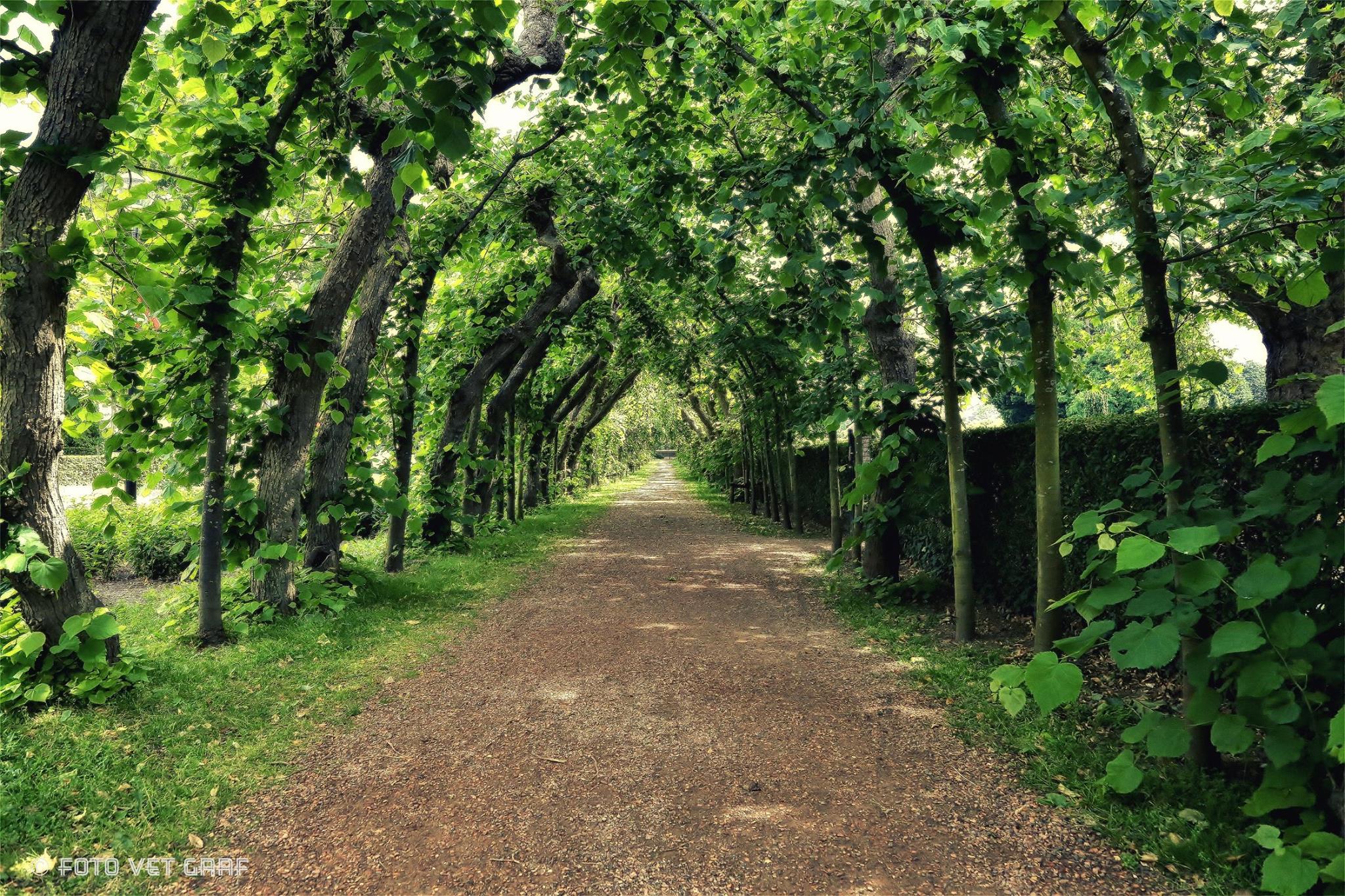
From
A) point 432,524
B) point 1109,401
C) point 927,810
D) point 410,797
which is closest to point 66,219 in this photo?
point 410,797

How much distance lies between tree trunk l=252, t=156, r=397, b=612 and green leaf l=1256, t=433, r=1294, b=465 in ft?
20.4

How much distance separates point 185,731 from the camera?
397 centimetres

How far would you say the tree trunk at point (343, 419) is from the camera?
7203mm

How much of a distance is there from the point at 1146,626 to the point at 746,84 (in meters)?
3.91

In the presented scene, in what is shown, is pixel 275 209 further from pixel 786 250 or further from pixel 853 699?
pixel 853 699

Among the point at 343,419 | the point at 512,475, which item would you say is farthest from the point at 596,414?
the point at 343,419

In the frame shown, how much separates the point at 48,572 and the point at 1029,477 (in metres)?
6.68

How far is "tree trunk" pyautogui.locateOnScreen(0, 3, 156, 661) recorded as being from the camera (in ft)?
12.2

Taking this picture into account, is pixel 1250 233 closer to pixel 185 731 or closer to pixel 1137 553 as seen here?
pixel 1137 553

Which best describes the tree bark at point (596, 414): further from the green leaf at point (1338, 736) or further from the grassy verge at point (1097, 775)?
the green leaf at point (1338, 736)

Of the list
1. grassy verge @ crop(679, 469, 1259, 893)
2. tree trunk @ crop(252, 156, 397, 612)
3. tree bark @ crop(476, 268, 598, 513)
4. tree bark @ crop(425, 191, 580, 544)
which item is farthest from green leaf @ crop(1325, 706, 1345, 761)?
tree bark @ crop(476, 268, 598, 513)

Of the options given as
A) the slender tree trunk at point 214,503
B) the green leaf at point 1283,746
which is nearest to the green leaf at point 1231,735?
the green leaf at point 1283,746

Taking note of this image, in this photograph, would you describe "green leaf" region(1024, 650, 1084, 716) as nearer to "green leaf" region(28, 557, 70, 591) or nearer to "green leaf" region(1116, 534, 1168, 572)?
"green leaf" region(1116, 534, 1168, 572)

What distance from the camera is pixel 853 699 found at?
485 cm
